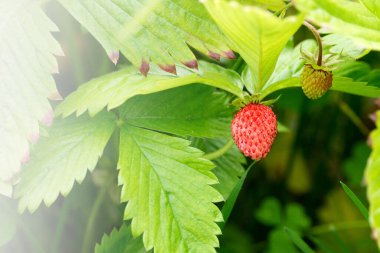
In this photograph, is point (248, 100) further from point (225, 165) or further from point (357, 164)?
point (357, 164)

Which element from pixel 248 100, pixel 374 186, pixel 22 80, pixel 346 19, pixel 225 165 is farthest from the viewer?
pixel 225 165

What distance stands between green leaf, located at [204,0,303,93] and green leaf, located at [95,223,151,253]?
391mm

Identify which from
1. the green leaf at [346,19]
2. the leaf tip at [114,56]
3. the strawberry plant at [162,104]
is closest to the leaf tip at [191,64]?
the strawberry plant at [162,104]

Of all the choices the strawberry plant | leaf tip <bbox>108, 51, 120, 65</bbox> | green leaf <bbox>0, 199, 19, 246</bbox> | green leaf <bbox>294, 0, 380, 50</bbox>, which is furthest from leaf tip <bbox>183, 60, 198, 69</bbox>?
green leaf <bbox>0, 199, 19, 246</bbox>

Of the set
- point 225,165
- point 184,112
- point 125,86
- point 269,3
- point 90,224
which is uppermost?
point 269,3

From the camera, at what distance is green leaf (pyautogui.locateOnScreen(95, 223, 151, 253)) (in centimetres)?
100

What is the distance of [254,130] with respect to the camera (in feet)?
2.91

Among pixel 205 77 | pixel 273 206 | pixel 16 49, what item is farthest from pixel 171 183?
pixel 273 206

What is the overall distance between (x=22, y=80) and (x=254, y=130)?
364 mm

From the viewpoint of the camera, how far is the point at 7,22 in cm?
87

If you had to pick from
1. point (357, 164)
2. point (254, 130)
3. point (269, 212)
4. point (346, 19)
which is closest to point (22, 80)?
point (254, 130)

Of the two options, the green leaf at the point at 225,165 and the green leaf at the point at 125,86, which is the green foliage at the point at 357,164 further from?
the green leaf at the point at 125,86

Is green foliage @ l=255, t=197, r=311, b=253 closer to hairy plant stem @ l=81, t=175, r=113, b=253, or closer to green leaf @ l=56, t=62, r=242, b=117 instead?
hairy plant stem @ l=81, t=175, r=113, b=253

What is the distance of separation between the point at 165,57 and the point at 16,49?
23 centimetres
